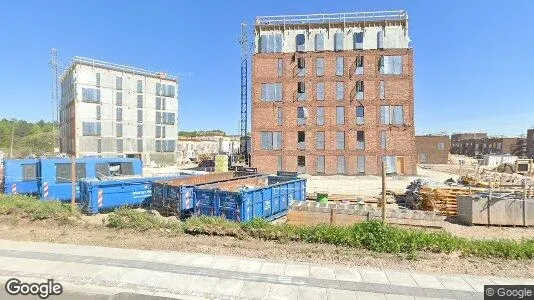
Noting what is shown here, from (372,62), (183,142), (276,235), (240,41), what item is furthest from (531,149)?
(276,235)

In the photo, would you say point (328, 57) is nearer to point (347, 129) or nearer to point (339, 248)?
point (347, 129)

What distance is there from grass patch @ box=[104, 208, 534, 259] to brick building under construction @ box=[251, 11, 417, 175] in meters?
29.7

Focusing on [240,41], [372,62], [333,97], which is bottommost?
[333,97]

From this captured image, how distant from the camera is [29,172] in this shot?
61.1ft

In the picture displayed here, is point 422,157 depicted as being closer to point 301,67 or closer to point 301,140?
A: point 301,140

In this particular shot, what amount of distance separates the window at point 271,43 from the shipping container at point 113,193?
1030 inches

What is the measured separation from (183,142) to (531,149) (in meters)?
83.6

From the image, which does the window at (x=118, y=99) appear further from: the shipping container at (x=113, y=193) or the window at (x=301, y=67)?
the shipping container at (x=113, y=193)

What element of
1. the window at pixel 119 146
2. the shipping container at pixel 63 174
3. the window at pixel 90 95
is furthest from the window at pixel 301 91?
the window at pixel 90 95

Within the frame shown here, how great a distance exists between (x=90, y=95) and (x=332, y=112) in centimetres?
4097

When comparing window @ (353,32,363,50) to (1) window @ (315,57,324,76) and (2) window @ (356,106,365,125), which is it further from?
(2) window @ (356,106,365,125)

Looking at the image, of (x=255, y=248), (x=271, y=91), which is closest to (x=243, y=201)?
(x=255, y=248)

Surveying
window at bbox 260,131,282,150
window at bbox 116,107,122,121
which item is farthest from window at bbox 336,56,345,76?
window at bbox 116,107,122,121

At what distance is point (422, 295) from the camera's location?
6180 millimetres
